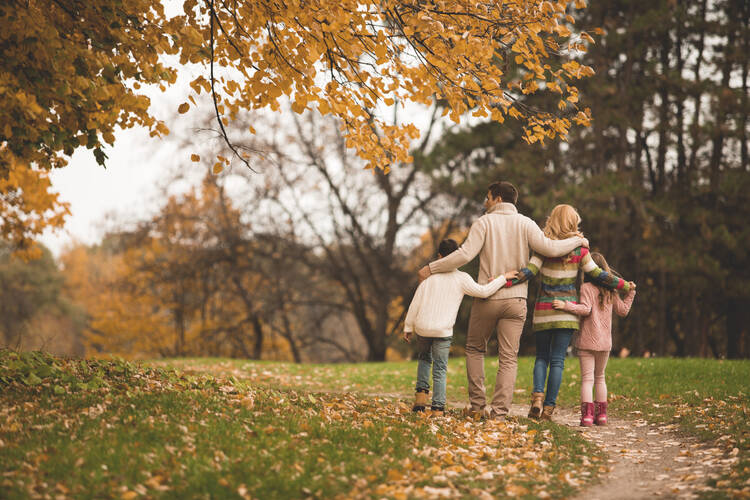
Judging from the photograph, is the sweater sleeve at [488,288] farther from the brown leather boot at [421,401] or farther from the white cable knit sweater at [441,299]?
the brown leather boot at [421,401]

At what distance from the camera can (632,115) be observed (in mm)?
18500

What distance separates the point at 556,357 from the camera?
6.64 metres

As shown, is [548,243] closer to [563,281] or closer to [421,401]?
[563,281]

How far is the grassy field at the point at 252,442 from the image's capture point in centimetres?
404

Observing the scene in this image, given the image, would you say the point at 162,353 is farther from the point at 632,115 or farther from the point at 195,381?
the point at 195,381

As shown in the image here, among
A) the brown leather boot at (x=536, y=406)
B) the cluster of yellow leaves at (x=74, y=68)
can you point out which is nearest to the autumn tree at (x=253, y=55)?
the cluster of yellow leaves at (x=74, y=68)

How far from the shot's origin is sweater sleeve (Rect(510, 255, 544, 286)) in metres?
6.34

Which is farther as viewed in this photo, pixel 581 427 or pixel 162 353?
pixel 162 353

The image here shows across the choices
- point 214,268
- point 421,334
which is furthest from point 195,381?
point 214,268

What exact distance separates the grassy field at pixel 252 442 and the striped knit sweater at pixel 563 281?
105cm

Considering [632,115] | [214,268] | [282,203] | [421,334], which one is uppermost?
[632,115]

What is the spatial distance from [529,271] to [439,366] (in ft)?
4.27

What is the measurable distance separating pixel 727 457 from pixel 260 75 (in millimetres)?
5396

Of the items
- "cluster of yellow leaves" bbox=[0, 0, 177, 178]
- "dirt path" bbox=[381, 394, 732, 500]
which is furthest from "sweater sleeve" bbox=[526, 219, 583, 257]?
"cluster of yellow leaves" bbox=[0, 0, 177, 178]
